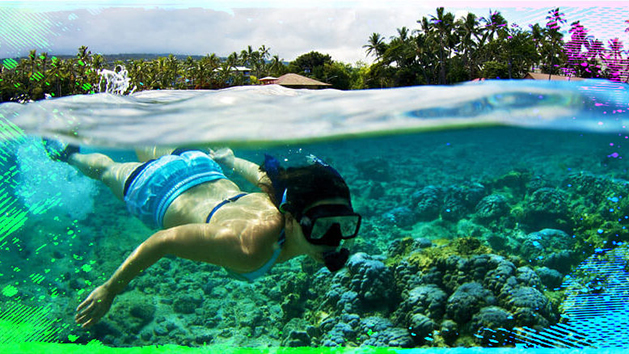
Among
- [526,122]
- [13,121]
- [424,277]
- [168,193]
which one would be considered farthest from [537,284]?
[13,121]

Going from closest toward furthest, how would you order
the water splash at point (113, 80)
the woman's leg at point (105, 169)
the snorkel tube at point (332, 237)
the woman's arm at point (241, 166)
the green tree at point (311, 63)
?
the snorkel tube at point (332, 237), the woman's arm at point (241, 166), the woman's leg at point (105, 169), the water splash at point (113, 80), the green tree at point (311, 63)

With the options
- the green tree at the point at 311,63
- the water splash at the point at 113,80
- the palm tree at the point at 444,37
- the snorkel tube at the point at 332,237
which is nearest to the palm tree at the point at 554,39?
the snorkel tube at the point at 332,237

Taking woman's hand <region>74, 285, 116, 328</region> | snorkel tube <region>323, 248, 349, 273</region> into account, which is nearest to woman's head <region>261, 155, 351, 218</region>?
snorkel tube <region>323, 248, 349, 273</region>

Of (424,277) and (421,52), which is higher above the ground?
(421,52)

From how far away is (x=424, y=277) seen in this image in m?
3.82

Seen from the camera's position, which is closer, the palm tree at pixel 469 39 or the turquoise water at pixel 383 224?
the turquoise water at pixel 383 224

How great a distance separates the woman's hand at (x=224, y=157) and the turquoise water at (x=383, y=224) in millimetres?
148

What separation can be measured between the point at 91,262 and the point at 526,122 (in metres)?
5.10

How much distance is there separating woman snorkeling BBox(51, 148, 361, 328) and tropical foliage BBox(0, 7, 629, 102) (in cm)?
360

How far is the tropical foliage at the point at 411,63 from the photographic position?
538cm

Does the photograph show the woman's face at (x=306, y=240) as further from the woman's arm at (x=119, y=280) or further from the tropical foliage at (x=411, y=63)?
the tropical foliage at (x=411, y=63)

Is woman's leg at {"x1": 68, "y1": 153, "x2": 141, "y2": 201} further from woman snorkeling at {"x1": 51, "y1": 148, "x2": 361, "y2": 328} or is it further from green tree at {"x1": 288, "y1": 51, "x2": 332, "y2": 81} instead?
green tree at {"x1": 288, "y1": 51, "x2": 332, "y2": 81}

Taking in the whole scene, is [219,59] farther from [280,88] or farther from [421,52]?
[280,88]

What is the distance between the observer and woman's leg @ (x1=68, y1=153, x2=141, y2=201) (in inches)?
160
